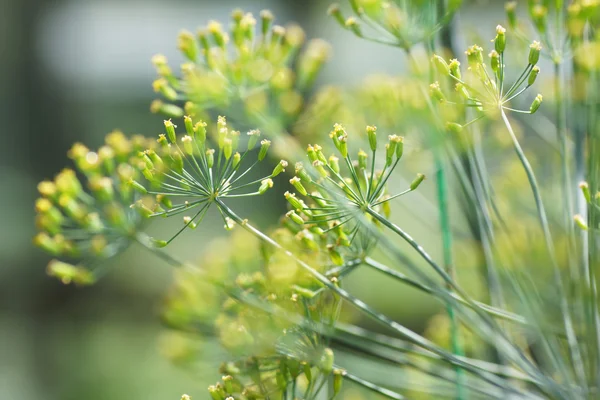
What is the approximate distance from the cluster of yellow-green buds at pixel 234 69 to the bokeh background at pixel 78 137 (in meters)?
2.32

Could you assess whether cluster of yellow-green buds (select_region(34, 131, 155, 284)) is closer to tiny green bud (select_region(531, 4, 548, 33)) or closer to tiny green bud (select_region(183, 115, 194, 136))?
tiny green bud (select_region(183, 115, 194, 136))

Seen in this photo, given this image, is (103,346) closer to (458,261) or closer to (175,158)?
(458,261)

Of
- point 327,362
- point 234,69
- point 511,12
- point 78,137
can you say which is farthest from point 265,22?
point 78,137

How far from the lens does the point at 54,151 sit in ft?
11.1

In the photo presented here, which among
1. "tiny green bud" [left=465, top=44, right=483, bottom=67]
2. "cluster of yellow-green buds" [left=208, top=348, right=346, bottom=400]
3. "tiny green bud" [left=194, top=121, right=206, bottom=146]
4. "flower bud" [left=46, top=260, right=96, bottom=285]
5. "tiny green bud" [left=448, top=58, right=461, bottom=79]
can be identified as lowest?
"cluster of yellow-green buds" [left=208, top=348, right=346, bottom=400]

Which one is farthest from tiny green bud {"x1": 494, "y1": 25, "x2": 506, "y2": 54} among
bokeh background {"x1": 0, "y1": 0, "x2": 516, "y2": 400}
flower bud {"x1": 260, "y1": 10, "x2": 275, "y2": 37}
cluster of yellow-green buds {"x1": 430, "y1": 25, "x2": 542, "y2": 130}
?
bokeh background {"x1": 0, "y1": 0, "x2": 516, "y2": 400}

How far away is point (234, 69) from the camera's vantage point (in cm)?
49

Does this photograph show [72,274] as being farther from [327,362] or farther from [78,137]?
[78,137]

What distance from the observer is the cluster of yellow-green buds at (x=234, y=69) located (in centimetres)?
47

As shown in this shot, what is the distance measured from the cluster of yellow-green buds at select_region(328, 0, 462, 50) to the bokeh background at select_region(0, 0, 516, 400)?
2.42 m

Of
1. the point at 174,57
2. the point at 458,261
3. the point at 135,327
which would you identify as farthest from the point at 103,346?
the point at 458,261

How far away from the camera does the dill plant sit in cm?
33

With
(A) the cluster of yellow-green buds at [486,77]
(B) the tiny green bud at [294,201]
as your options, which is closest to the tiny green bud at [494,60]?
(A) the cluster of yellow-green buds at [486,77]

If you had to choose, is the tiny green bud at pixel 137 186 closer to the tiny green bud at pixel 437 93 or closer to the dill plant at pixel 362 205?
the dill plant at pixel 362 205
